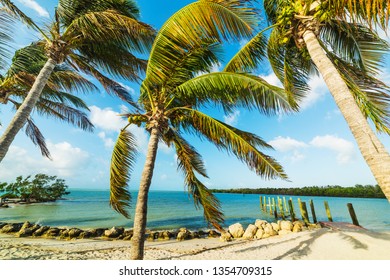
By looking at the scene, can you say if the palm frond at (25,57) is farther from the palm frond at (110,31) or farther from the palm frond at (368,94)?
the palm frond at (368,94)

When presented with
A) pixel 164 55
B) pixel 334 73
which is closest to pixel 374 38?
pixel 334 73

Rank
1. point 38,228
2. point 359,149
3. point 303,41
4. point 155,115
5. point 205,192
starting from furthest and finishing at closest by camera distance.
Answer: point 38,228 → point 205,192 → point 155,115 → point 303,41 → point 359,149

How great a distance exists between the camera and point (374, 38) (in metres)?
4.83

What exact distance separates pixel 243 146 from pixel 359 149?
1907mm

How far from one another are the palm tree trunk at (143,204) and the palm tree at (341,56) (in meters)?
2.85

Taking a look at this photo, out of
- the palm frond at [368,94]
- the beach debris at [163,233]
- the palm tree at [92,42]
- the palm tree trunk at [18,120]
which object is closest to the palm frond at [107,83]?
the palm tree at [92,42]

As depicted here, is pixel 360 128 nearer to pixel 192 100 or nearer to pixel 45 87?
pixel 192 100

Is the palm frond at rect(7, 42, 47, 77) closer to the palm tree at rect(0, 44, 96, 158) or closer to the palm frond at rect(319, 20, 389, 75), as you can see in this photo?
the palm tree at rect(0, 44, 96, 158)

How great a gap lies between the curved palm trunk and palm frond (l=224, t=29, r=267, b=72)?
6.67 feet

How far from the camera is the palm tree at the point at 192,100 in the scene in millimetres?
3867

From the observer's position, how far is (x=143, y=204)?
417cm

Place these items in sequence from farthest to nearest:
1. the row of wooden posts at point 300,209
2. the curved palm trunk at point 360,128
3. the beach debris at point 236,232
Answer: the row of wooden posts at point 300,209, the beach debris at point 236,232, the curved palm trunk at point 360,128

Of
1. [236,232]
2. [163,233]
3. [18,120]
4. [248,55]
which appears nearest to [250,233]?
[236,232]
